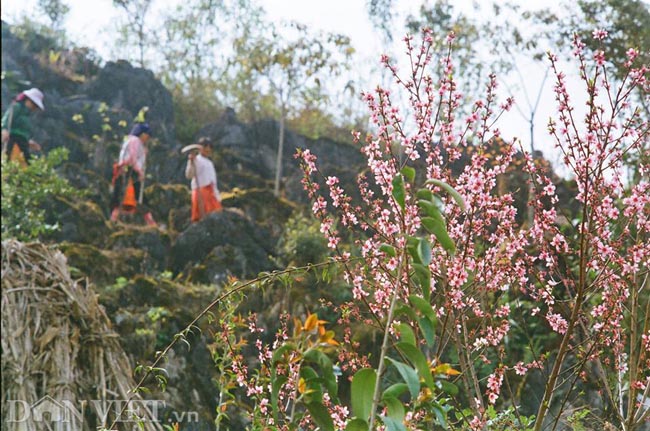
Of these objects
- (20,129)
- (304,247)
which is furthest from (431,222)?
(20,129)

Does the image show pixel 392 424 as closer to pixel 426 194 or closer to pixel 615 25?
pixel 426 194

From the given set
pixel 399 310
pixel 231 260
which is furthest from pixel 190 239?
pixel 399 310

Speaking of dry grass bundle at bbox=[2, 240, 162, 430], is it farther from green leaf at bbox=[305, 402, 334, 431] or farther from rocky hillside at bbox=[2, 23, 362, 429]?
green leaf at bbox=[305, 402, 334, 431]

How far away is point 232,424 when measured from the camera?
4.23 metres

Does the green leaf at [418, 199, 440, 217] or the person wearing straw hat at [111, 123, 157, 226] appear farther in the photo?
the person wearing straw hat at [111, 123, 157, 226]

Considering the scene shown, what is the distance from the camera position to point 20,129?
8.97 m

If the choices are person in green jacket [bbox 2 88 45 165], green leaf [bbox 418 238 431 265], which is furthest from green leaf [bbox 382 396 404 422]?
person in green jacket [bbox 2 88 45 165]

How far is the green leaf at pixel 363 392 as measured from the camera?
41.3 inches

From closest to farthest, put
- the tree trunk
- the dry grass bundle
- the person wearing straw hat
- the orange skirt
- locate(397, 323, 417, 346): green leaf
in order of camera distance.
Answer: locate(397, 323, 417, 346): green leaf, the dry grass bundle, the orange skirt, the person wearing straw hat, the tree trunk

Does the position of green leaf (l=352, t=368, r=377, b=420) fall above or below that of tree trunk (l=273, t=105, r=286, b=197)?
below

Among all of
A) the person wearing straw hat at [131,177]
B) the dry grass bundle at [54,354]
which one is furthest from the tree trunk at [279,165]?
the dry grass bundle at [54,354]

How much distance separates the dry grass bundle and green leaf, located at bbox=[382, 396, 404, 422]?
1981 mm

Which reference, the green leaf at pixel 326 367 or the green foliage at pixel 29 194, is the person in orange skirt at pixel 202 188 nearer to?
the green foliage at pixel 29 194

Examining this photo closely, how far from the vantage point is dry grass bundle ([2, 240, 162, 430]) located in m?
3.08
